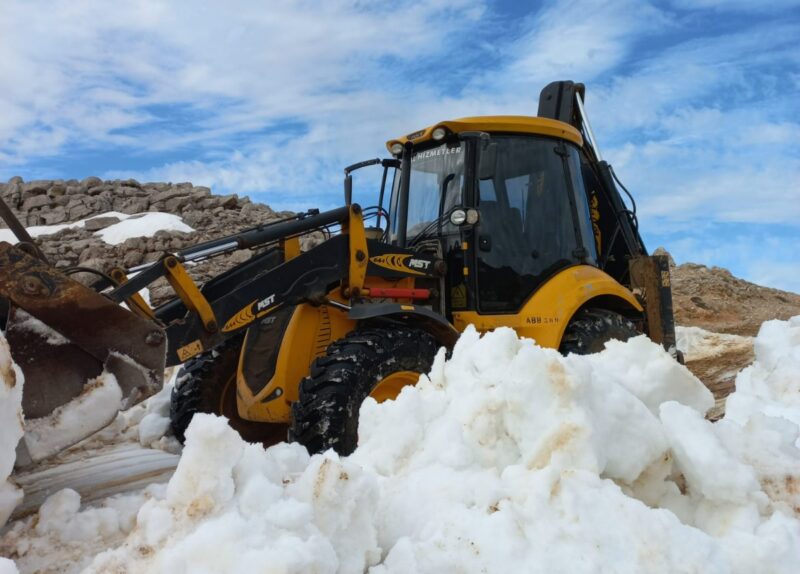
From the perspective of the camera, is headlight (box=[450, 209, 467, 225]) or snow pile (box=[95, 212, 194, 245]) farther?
snow pile (box=[95, 212, 194, 245])

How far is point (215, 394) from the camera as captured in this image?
570 centimetres

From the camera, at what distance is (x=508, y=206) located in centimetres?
566

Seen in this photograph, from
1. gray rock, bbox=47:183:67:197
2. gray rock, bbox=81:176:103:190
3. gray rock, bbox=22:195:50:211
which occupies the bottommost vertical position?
gray rock, bbox=22:195:50:211

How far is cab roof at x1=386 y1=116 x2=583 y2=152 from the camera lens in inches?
220

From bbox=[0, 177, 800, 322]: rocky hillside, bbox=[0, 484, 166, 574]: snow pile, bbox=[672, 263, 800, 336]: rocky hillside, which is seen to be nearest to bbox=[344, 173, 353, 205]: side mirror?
bbox=[0, 484, 166, 574]: snow pile

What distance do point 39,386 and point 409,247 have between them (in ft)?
10.1

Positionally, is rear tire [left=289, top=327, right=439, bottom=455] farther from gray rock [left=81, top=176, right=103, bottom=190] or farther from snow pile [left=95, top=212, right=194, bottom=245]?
gray rock [left=81, top=176, right=103, bottom=190]

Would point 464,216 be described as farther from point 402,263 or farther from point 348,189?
point 348,189

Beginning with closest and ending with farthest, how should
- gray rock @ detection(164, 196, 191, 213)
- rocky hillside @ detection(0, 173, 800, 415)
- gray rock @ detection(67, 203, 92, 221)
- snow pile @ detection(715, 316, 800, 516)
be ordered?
snow pile @ detection(715, 316, 800, 516), rocky hillside @ detection(0, 173, 800, 415), gray rock @ detection(164, 196, 191, 213), gray rock @ detection(67, 203, 92, 221)

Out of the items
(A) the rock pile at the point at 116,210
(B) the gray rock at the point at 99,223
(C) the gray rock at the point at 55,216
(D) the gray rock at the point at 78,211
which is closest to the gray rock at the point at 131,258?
(A) the rock pile at the point at 116,210

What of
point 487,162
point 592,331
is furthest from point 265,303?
point 592,331

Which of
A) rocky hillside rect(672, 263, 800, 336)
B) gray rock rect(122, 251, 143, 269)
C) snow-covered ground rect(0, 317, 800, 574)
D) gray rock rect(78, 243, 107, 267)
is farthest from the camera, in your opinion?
gray rock rect(78, 243, 107, 267)

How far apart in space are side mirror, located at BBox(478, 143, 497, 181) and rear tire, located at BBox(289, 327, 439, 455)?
4.98 ft

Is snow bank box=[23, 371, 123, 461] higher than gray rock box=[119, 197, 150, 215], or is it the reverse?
gray rock box=[119, 197, 150, 215]
